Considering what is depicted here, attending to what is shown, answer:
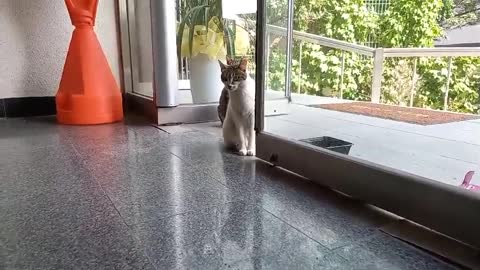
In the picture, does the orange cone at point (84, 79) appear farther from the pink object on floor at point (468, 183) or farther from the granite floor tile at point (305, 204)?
the pink object on floor at point (468, 183)

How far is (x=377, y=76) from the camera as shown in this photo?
53.1 inches

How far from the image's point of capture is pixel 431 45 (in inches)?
39.3

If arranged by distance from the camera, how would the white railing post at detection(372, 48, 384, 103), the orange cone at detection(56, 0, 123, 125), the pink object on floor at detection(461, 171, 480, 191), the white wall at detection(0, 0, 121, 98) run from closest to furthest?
1. the pink object on floor at detection(461, 171, 480, 191)
2. the white railing post at detection(372, 48, 384, 103)
3. the orange cone at detection(56, 0, 123, 125)
4. the white wall at detection(0, 0, 121, 98)

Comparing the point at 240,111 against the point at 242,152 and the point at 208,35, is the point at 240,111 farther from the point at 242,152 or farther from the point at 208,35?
the point at 208,35

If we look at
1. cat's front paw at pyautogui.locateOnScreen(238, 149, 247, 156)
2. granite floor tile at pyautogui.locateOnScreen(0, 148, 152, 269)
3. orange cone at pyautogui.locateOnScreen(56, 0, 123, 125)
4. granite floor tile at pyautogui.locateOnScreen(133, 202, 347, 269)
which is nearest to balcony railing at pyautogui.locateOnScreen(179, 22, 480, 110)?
cat's front paw at pyautogui.locateOnScreen(238, 149, 247, 156)

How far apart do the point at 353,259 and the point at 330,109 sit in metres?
0.98

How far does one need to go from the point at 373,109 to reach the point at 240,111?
0.52 m

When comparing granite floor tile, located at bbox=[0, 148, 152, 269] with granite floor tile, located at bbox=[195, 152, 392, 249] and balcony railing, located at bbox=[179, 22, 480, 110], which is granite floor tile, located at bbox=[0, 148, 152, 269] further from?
balcony railing, located at bbox=[179, 22, 480, 110]

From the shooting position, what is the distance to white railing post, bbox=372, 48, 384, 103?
126 cm

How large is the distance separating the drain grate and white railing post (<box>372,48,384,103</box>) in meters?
0.27

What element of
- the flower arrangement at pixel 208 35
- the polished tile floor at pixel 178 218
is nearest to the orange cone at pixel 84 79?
the flower arrangement at pixel 208 35

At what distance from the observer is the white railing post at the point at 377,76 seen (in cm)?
126

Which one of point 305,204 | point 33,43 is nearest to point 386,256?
point 305,204

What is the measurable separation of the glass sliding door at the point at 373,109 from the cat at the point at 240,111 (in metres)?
0.08
